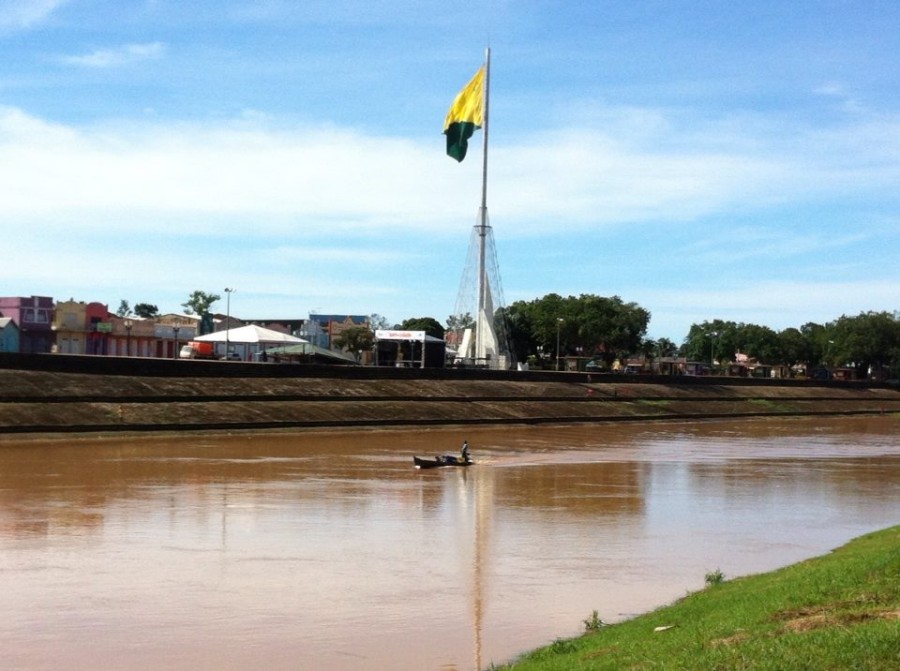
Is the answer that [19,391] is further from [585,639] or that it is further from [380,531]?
[585,639]

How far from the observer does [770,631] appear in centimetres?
1282

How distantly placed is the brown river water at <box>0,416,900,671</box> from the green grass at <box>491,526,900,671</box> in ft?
7.41

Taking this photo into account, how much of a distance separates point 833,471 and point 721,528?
21.5m

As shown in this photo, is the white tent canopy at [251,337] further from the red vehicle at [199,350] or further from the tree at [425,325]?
the tree at [425,325]

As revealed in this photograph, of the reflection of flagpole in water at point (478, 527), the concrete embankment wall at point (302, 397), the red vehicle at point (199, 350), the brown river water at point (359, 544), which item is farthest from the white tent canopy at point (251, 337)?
the reflection of flagpole in water at point (478, 527)

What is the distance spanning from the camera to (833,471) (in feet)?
166

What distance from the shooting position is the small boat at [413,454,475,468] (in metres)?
46.6

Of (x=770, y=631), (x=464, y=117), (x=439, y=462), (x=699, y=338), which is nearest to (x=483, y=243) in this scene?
(x=464, y=117)

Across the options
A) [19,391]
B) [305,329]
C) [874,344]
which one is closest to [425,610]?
[19,391]

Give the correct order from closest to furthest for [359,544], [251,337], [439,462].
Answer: [359,544], [439,462], [251,337]

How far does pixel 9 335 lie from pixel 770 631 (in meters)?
88.8

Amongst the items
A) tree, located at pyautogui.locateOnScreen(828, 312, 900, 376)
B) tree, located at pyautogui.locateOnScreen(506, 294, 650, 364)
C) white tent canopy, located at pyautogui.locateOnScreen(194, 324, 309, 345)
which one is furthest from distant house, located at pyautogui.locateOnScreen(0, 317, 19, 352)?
tree, located at pyautogui.locateOnScreen(828, 312, 900, 376)

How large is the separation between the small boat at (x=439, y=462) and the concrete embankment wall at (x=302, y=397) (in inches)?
698

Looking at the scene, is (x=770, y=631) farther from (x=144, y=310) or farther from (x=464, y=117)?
(x=144, y=310)
